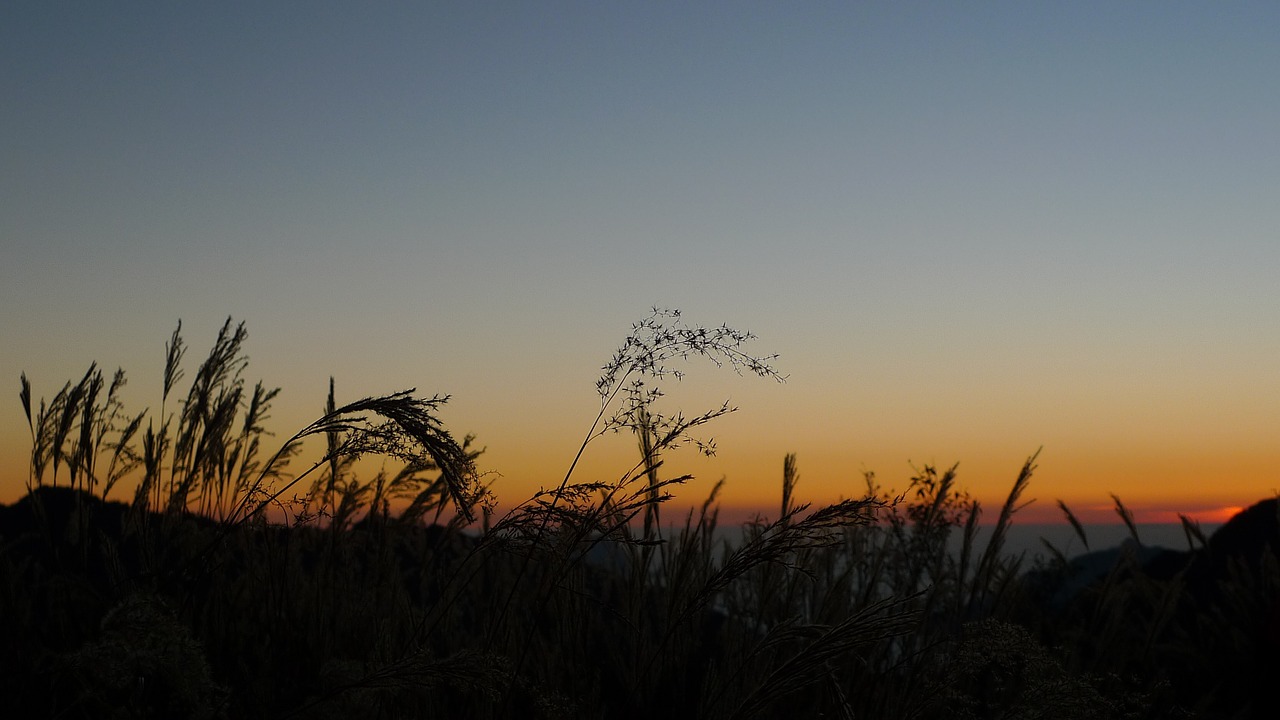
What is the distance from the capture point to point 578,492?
2992 millimetres

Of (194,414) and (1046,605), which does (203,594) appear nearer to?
(194,414)

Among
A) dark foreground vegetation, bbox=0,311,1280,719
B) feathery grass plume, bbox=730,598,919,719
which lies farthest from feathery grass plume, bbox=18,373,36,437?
feathery grass plume, bbox=730,598,919,719

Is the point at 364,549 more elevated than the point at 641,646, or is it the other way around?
the point at 364,549

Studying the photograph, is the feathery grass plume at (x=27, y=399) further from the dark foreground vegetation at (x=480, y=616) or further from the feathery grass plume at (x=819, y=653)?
the feathery grass plume at (x=819, y=653)

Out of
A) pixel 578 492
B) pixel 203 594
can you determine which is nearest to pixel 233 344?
pixel 203 594

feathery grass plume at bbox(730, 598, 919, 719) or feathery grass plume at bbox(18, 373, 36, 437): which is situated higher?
feathery grass plume at bbox(18, 373, 36, 437)

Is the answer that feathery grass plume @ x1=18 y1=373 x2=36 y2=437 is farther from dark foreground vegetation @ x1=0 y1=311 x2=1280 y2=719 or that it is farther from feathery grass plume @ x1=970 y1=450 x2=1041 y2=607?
feathery grass plume @ x1=970 y1=450 x2=1041 y2=607

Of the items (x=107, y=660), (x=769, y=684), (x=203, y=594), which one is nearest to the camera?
(x=107, y=660)

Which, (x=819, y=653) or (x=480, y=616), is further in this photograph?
(x=480, y=616)

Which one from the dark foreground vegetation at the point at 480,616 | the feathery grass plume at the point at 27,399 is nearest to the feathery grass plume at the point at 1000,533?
the dark foreground vegetation at the point at 480,616

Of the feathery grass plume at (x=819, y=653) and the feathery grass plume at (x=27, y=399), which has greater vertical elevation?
the feathery grass plume at (x=27, y=399)

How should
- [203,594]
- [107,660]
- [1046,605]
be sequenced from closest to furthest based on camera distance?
[107,660], [203,594], [1046,605]

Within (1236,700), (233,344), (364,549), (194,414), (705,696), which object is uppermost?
(233,344)

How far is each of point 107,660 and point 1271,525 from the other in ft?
37.3
